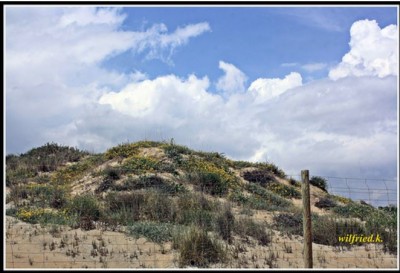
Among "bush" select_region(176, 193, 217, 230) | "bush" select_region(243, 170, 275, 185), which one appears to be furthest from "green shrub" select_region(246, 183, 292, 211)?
"bush" select_region(176, 193, 217, 230)

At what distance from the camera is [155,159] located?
24.3 meters

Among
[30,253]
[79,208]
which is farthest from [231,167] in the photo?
[30,253]

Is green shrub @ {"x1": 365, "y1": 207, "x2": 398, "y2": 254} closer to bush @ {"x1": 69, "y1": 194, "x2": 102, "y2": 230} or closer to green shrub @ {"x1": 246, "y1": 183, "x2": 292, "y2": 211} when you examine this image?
green shrub @ {"x1": 246, "y1": 183, "x2": 292, "y2": 211}

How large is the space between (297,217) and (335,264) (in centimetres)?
437

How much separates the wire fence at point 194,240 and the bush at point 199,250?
22mm

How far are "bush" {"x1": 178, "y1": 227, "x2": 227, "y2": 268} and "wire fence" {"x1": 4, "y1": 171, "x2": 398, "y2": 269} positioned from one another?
0.02 meters

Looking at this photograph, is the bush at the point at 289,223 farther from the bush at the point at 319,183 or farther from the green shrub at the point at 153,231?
the bush at the point at 319,183

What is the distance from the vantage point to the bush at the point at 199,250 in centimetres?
1087

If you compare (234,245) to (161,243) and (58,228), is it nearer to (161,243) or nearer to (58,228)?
(161,243)

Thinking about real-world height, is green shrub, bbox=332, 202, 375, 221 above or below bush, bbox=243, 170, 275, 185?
below

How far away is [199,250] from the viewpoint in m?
11.1

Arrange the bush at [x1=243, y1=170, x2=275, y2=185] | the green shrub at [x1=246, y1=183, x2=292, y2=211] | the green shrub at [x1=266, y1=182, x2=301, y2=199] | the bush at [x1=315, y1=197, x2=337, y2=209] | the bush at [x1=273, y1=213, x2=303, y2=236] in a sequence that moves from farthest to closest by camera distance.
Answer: the bush at [x1=243, y1=170, x2=275, y2=185] < the green shrub at [x1=266, y1=182, x2=301, y2=199] < the bush at [x1=315, y1=197, x2=337, y2=209] < the green shrub at [x1=246, y1=183, x2=292, y2=211] < the bush at [x1=273, y1=213, x2=303, y2=236]

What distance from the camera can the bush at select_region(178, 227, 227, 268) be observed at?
10867 millimetres

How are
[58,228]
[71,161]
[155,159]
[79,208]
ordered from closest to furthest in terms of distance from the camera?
[58,228], [79,208], [155,159], [71,161]
